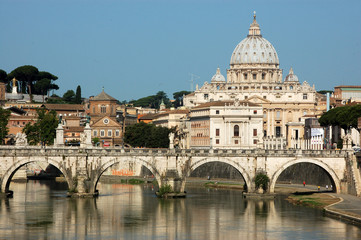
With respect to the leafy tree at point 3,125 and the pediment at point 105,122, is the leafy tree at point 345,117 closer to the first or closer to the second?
the leafy tree at point 3,125

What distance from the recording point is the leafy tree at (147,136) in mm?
175875

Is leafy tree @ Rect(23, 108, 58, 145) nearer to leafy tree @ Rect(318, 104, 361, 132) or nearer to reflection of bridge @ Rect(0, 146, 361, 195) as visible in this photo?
leafy tree @ Rect(318, 104, 361, 132)

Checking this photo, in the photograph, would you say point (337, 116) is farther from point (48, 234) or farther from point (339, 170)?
point (48, 234)

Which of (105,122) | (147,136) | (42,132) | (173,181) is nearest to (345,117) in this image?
(173,181)

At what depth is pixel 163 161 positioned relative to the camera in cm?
9994

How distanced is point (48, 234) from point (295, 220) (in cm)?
2169

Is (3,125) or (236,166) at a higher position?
(3,125)

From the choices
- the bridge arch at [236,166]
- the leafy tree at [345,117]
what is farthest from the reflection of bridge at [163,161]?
the leafy tree at [345,117]

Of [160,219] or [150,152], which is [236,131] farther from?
[160,219]

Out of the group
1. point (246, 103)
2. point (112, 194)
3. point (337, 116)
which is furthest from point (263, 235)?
point (246, 103)

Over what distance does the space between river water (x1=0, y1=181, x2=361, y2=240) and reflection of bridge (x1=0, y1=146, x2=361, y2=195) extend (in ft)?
7.51

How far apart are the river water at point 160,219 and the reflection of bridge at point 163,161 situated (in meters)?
2.29

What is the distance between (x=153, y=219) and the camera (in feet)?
281

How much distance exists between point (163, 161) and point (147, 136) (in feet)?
254
